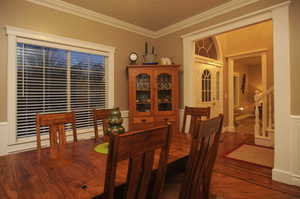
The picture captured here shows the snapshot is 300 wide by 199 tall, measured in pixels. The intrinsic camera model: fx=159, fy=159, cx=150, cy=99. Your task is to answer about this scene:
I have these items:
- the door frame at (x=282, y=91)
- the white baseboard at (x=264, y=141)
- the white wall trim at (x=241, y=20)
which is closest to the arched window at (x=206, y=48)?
the white wall trim at (x=241, y=20)

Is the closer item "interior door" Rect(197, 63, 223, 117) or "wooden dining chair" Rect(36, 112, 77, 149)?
"wooden dining chair" Rect(36, 112, 77, 149)

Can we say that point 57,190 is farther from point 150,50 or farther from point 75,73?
point 150,50

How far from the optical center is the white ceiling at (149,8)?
2.46 metres

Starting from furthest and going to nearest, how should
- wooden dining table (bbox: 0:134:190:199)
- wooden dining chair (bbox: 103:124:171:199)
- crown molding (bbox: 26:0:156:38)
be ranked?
1. crown molding (bbox: 26:0:156:38)
2. wooden dining table (bbox: 0:134:190:199)
3. wooden dining chair (bbox: 103:124:171:199)

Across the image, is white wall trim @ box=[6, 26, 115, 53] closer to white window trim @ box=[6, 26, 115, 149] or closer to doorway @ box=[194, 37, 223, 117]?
white window trim @ box=[6, 26, 115, 149]

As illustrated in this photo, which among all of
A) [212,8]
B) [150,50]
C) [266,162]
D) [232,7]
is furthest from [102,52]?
[266,162]

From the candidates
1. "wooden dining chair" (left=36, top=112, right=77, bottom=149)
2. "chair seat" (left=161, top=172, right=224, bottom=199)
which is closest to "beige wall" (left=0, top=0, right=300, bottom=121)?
"wooden dining chair" (left=36, top=112, right=77, bottom=149)

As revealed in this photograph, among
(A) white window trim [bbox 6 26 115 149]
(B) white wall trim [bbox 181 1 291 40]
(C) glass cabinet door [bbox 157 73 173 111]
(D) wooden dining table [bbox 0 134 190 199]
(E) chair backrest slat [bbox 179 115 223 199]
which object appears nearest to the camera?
(D) wooden dining table [bbox 0 134 190 199]

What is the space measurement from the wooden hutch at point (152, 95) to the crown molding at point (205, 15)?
866 millimetres

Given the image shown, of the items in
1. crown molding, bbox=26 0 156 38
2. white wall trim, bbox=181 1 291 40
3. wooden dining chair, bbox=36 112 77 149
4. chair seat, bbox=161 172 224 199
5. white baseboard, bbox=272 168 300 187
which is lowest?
white baseboard, bbox=272 168 300 187

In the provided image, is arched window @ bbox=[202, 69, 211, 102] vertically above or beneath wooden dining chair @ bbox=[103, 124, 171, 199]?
above

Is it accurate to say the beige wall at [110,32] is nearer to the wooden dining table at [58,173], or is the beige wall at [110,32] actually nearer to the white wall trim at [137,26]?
the white wall trim at [137,26]

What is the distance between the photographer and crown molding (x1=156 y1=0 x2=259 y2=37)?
2399 mm

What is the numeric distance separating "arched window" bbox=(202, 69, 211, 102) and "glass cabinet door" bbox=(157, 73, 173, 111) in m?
1.35
